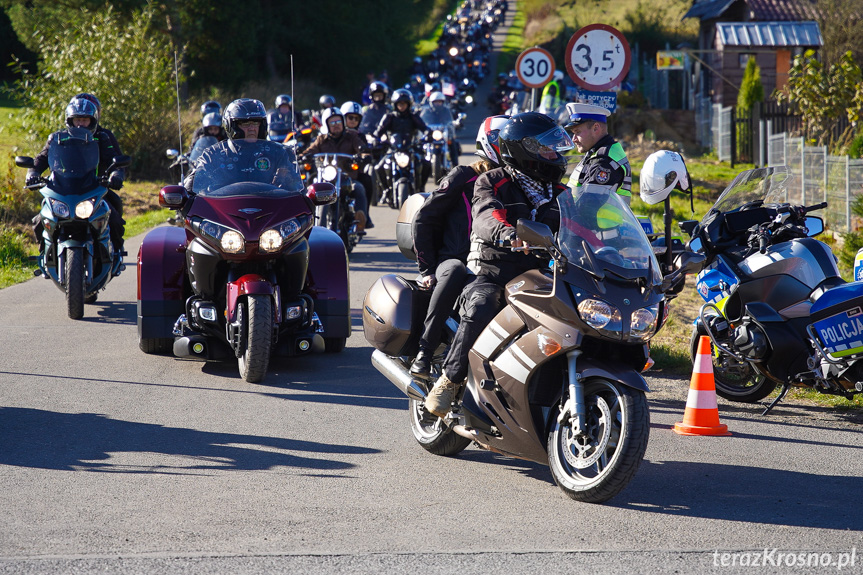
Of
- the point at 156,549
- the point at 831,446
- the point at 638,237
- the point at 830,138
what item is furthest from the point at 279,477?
the point at 830,138

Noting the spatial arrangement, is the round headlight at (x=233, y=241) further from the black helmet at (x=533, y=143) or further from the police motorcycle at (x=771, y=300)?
the police motorcycle at (x=771, y=300)

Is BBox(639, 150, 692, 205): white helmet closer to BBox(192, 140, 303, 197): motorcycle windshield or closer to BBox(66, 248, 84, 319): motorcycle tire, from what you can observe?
BBox(192, 140, 303, 197): motorcycle windshield

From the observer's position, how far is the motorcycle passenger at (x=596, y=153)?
7.62m

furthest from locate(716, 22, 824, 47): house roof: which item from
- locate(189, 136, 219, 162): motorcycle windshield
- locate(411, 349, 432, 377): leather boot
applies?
locate(411, 349, 432, 377): leather boot

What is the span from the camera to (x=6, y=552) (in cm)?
432

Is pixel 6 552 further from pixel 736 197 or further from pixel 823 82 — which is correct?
pixel 823 82

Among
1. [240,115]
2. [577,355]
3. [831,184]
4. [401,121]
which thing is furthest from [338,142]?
[577,355]

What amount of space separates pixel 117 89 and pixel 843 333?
2233cm

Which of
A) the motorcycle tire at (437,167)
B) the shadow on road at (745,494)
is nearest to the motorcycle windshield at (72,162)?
the shadow on road at (745,494)

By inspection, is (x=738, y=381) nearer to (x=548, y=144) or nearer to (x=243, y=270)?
(x=548, y=144)

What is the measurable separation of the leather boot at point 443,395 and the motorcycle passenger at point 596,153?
2638mm

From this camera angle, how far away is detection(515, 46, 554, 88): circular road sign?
55.8ft

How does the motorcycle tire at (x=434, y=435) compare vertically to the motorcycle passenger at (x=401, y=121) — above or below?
below

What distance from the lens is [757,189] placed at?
7520 millimetres
